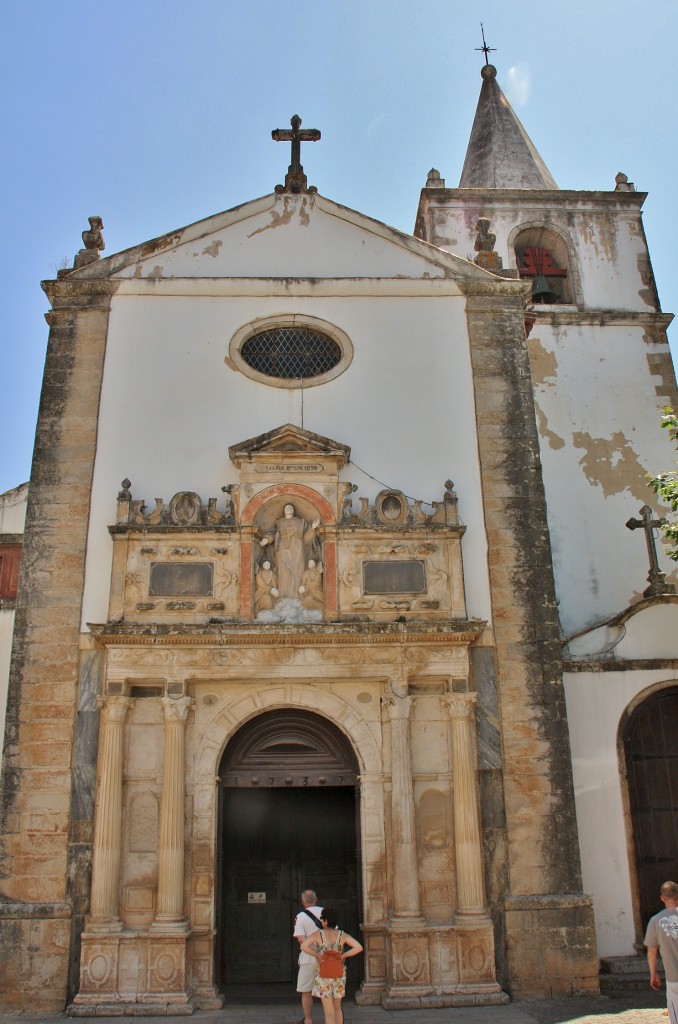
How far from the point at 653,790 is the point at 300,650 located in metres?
4.52

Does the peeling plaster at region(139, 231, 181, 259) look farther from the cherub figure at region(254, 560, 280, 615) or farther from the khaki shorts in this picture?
the khaki shorts

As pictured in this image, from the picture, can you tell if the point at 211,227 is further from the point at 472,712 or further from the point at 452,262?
the point at 472,712

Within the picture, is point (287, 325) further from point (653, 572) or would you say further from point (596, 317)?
point (596, 317)

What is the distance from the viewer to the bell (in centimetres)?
1745

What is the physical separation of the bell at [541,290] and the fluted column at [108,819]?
11531mm

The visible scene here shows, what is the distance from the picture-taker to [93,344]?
11.7 meters

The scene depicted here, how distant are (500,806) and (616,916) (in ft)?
6.11

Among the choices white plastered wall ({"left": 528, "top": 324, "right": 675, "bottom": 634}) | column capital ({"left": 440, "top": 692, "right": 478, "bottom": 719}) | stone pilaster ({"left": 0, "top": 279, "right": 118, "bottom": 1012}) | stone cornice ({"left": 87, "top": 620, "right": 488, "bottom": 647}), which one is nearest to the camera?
stone pilaster ({"left": 0, "top": 279, "right": 118, "bottom": 1012})

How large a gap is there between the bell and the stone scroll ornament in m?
8.88

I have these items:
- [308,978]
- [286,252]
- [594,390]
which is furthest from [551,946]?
[594,390]

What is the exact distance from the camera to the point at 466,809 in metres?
9.79

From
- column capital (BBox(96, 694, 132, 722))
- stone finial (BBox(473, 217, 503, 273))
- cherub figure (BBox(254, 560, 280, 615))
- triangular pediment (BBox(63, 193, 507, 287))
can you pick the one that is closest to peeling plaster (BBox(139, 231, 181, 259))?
triangular pediment (BBox(63, 193, 507, 287))

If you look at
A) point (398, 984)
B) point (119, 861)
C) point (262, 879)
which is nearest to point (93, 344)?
point (119, 861)

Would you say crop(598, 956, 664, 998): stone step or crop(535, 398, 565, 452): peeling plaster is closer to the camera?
crop(598, 956, 664, 998): stone step
